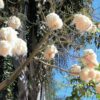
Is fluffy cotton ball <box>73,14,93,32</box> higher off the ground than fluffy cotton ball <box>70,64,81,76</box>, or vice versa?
fluffy cotton ball <box>73,14,93,32</box>

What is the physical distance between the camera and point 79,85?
562cm

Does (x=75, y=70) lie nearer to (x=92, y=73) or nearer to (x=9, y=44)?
(x=92, y=73)

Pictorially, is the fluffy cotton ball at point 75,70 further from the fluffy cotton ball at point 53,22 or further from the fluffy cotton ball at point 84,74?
the fluffy cotton ball at point 53,22

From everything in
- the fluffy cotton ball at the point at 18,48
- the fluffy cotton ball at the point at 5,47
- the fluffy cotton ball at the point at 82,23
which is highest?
the fluffy cotton ball at the point at 82,23

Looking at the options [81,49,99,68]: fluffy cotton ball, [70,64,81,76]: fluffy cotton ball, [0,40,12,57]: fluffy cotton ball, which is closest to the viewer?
[0,40,12,57]: fluffy cotton ball

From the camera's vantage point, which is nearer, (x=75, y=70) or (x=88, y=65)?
(x=88, y=65)

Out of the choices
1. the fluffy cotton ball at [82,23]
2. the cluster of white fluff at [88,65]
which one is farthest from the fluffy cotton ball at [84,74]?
the fluffy cotton ball at [82,23]

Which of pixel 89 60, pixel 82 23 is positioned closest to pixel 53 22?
pixel 82 23

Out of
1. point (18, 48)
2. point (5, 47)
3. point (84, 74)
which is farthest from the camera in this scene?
point (84, 74)

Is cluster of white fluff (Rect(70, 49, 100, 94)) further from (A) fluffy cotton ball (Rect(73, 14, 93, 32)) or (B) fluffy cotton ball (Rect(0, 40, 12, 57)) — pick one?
(B) fluffy cotton ball (Rect(0, 40, 12, 57))

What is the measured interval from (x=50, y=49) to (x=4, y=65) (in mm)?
3315

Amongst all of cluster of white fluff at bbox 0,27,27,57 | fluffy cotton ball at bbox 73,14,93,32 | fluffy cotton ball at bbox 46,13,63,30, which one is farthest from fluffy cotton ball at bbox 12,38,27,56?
fluffy cotton ball at bbox 73,14,93,32

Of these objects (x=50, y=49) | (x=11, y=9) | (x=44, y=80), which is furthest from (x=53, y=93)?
(x=50, y=49)

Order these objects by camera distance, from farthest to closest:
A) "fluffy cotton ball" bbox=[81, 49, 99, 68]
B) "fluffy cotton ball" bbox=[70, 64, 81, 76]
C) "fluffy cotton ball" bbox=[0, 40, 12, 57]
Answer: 1. "fluffy cotton ball" bbox=[70, 64, 81, 76]
2. "fluffy cotton ball" bbox=[81, 49, 99, 68]
3. "fluffy cotton ball" bbox=[0, 40, 12, 57]
